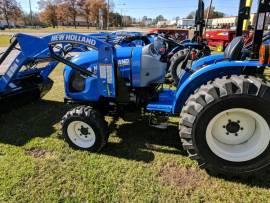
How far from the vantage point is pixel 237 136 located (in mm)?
3141

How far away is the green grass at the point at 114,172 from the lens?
2.84 metres

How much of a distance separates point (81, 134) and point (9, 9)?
69051 millimetres

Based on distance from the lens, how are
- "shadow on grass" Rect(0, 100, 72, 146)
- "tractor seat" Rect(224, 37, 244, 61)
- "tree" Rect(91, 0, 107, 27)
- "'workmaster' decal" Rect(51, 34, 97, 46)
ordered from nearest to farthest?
"tractor seat" Rect(224, 37, 244, 61) < "'workmaster' decal" Rect(51, 34, 97, 46) < "shadow on grass" Rect(0, 100, 72, 146) < "tree" Rect(91, 0, 107, 27)

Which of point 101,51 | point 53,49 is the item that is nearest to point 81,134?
point 101,51

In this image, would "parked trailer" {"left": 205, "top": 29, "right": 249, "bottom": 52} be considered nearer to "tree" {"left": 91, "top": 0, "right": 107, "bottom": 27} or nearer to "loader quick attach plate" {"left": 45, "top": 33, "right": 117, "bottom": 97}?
"loader quick attach plate" {"left": 45, "top": 33, "right": 117, "bottom": 97}

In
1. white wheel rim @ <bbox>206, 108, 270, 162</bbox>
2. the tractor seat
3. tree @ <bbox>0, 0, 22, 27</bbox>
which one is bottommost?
white wheel rim @ <bbox>206, 108, 270, 162</bbox>

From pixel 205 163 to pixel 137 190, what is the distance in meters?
0.82

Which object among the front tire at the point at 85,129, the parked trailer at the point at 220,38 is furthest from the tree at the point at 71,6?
the front tire at the point at 85,129

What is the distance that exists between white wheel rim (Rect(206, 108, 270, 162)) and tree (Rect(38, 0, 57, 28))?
79313 millimetres

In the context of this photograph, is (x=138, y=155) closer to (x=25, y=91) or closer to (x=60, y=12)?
(x=25, y=91)

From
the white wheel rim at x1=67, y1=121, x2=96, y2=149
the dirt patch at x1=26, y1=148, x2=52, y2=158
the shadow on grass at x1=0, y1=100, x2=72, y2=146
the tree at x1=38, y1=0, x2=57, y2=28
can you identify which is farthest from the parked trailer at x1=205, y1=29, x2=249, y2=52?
the tree at x1=38, y1=0, x2=57, y2=28

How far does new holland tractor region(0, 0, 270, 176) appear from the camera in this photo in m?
2.83

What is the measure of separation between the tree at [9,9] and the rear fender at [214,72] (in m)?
65.7

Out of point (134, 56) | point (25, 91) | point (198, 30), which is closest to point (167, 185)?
point (134, 56)
